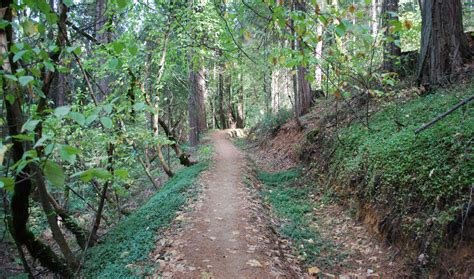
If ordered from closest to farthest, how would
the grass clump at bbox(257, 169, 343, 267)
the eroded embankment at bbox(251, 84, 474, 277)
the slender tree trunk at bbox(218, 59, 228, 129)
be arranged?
the eroded embankment at bbox(251, 84, 474, 277)
the grass clump at bbox(257, 169, 343, 267)
the slender tree trunk at bbox(218, 59, 228, 129)

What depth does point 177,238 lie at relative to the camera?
5875 mm

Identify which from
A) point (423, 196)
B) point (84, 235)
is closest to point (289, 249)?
point (423, 196)

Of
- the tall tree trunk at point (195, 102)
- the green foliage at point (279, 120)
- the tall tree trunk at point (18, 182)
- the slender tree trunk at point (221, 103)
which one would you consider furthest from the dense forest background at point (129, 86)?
the slender tree trunk at point (221, 103)

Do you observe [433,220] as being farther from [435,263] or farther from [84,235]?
[84,235]

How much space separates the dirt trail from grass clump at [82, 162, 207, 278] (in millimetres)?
356

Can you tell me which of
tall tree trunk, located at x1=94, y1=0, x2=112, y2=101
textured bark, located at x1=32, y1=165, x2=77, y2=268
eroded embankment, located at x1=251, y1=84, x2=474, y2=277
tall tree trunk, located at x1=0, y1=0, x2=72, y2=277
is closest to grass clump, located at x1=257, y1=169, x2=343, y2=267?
eroded embankment, located at x1=251, y1=84, x2=474, y2=277

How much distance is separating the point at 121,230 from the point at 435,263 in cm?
610

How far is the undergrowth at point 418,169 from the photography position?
4.37 meters

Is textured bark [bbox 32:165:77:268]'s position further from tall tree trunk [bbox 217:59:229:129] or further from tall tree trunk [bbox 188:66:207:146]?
tall tree trunk [bbox 217:59:229:129]

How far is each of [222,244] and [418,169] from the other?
3.40m

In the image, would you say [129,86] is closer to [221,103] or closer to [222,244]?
[222,244]

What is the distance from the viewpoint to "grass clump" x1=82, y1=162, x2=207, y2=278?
17.4ft

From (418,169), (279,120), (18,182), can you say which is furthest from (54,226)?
(279,120)

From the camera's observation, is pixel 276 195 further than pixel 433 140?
Yes
